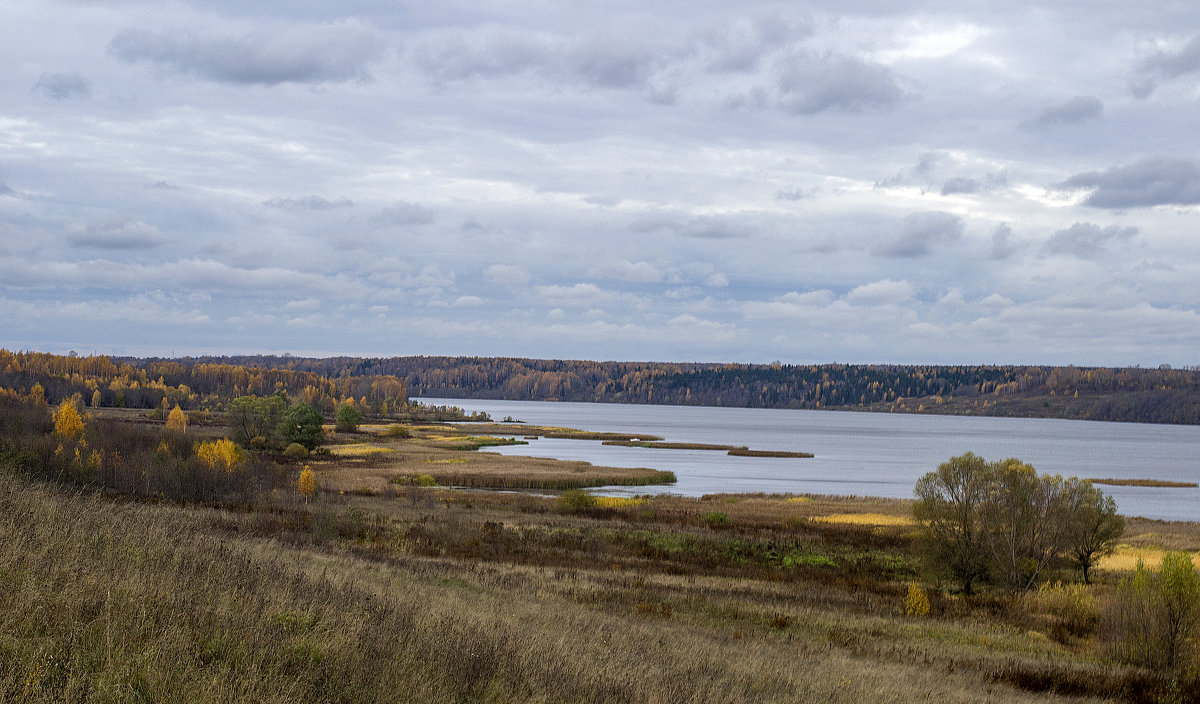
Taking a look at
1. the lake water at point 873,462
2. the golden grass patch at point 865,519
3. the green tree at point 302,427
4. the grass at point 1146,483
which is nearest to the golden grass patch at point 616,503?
the lake water at point 873,462

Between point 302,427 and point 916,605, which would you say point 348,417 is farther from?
point 916,605

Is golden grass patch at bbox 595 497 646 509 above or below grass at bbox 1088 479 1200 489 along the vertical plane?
below

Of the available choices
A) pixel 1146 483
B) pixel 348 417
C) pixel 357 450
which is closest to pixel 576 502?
pixel 357 450

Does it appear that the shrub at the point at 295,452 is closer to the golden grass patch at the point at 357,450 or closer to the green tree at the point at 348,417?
the golden grass patch at the point at 357,450

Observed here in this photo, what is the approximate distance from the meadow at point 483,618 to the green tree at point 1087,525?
3.84ft

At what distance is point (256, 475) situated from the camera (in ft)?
196

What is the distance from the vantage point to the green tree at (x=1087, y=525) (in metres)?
30.0

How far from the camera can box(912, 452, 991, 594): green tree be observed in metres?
30.1

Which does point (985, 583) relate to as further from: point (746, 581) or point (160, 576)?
point (160, 576)

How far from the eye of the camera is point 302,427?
95.8 m

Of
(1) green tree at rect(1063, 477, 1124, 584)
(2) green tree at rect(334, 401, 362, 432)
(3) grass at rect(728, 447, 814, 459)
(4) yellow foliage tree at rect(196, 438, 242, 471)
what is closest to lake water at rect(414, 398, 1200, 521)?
(3) grass at rect(728, 447, 814, 459)

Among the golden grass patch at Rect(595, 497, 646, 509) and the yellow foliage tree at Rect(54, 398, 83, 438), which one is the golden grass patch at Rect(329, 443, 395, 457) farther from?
the golden grass patch at Rect(595, 497, 646, 509)

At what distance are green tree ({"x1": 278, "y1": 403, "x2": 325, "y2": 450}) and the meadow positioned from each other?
59.6 meters

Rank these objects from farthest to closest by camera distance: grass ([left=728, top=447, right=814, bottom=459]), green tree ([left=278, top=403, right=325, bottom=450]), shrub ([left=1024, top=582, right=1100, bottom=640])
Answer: grass ([left=728, top=447, right=814, bottom=459])
green tree ([left=278, top=403, right=325, bottom=450])
shrub ([left=1024, top=582, right=1100, bottom=640])
